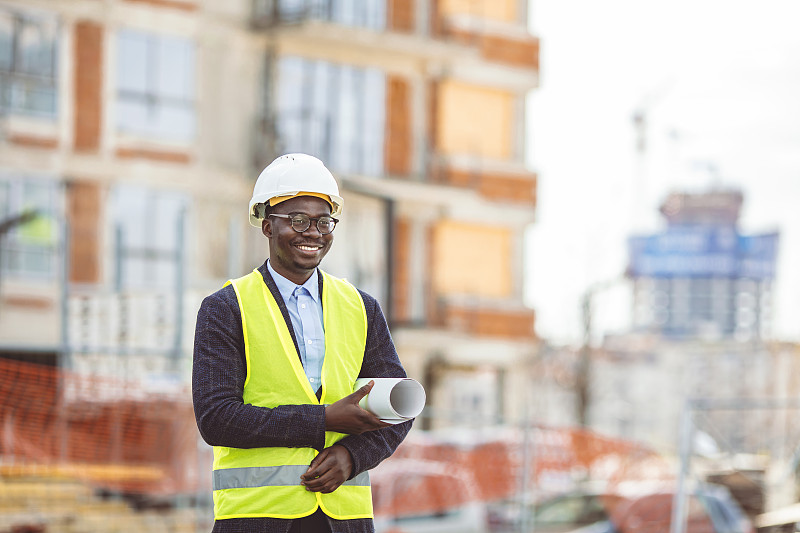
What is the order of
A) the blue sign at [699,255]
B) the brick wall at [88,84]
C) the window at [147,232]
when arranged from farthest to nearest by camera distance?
the blue sign at [699,255]
the window at [147,232]
the brick wall at [88,84]

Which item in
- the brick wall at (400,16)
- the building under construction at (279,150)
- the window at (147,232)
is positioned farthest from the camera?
the brick wall at (400,16)

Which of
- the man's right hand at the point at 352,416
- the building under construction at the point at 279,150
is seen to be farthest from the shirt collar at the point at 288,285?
the building under construction at the point at 279,150

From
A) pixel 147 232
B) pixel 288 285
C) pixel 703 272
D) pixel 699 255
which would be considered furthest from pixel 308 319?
pixel 699 255

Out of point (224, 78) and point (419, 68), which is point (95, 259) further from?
point (419, 68)

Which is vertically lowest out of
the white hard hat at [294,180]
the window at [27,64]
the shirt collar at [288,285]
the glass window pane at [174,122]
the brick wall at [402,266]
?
the shirt collar at [288,285]

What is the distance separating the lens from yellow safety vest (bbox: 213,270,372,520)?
3.19 metres

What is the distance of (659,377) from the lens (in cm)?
7331

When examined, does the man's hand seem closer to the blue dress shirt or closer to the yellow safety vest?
the yellow safety vest

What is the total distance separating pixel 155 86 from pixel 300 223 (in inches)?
866

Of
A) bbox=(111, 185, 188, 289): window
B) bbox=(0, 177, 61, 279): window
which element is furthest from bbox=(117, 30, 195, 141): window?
bbox=(0, 177, 61, 279): window

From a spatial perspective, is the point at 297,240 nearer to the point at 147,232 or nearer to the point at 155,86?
the point at 147,232

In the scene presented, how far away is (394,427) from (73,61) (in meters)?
21.5

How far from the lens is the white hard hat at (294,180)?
11.0 feet

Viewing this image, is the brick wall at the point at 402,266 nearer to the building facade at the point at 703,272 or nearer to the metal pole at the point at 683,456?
the metal pole at the point at 683,456
